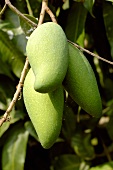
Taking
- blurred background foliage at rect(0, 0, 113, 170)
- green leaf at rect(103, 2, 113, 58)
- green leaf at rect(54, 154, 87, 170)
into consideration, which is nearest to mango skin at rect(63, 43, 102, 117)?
blurred background foliage at rect(0, 0, 113, 170)

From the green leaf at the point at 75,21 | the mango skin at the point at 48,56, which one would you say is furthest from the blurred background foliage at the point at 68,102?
the mango skin at the point at 48,56

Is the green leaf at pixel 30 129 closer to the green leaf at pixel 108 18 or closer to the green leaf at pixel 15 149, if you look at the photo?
the green leaf at pixel 15 149

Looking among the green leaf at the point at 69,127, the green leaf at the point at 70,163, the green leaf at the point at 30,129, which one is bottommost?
the green leaf at the point at 70,163

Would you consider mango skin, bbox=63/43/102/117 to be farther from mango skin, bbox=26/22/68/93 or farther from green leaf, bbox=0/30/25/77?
green leaf, bbox=0/30/25/77

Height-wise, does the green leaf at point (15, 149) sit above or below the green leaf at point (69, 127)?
above

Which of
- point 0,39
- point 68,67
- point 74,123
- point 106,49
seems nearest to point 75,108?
point 74,123

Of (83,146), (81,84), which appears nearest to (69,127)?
(83,146)
